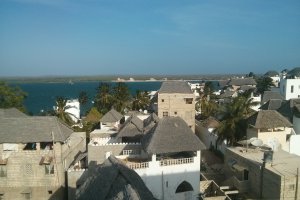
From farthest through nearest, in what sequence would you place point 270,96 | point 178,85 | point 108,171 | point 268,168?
point 270,96
point 178,85
point 268,168
point 108,171

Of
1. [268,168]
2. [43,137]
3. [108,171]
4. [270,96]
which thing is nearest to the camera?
[108,171]

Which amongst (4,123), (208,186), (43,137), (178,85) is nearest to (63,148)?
(43,137)

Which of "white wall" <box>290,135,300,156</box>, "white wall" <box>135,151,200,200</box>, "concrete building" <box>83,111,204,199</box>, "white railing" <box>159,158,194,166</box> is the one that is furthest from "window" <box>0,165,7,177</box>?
"white wall" <box>290,135,300,156</box>

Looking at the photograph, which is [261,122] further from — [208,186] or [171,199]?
[171,199]

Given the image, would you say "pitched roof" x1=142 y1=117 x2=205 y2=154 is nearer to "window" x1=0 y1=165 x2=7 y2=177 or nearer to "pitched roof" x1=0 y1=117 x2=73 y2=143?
"pitched roof" x1=0 y1=117 x2=73 y2=143

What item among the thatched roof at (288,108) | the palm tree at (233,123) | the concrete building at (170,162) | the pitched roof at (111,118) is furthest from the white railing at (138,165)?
the pitched roof at (111,118)

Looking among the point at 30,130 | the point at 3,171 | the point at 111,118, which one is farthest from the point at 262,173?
the point at 111,118

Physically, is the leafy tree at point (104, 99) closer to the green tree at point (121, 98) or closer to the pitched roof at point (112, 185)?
the green tree at point (121, 98)
